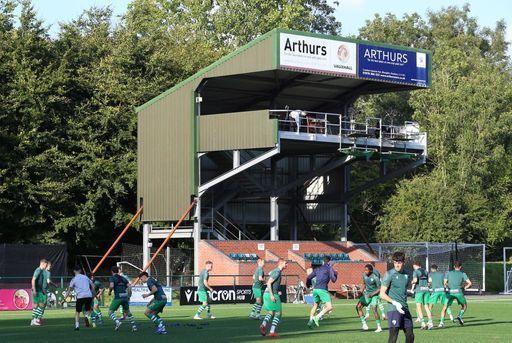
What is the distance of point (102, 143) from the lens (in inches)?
2335

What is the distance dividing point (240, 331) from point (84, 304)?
4767mm

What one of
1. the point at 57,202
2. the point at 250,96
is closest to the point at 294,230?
the point at 250,96

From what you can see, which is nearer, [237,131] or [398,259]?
[398,259]

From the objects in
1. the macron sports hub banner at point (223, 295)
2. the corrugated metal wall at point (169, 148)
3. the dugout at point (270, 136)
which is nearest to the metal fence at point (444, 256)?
the dugout at point (270, 136)

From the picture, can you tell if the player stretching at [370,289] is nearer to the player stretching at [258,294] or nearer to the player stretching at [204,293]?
the player stretching at [258,294]

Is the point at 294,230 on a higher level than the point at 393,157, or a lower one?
lower

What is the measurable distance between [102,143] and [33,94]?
195 inches

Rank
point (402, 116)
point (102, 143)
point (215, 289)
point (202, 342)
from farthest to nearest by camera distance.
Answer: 1. point (402, 116)
2. point (102, 143)
3. point (215, 289)
4. point (202, 342)

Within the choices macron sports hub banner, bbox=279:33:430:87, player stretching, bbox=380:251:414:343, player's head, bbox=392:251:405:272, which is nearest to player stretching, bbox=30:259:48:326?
player stretching, bbox=380:251:414:343

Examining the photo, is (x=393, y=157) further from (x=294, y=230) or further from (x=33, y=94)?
(x=33, y=94)

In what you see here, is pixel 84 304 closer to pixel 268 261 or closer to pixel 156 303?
pixel 156 303

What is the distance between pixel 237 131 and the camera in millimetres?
51844

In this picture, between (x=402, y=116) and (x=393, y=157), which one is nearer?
(x=393, y=157)

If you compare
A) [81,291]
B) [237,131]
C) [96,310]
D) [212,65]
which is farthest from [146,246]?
[81,291]
